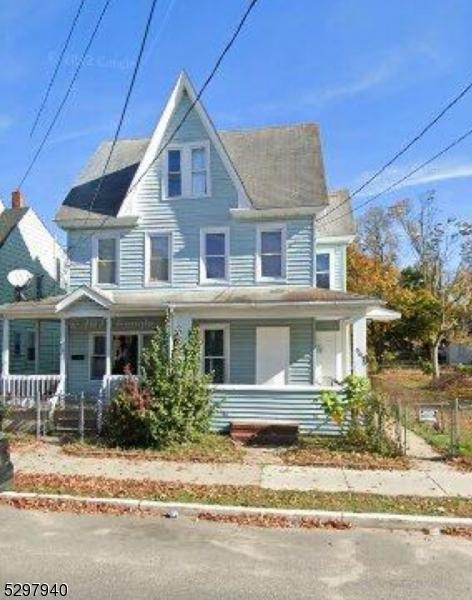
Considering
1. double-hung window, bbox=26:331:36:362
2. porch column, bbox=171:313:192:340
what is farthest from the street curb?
double-hung window, bbox=26:331:36:362

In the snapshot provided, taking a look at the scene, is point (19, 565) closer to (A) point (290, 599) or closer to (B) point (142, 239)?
(A) point (290, 599)

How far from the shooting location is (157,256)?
20.3 m

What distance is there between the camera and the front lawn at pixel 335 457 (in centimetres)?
1217

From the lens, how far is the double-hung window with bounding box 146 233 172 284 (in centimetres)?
2020

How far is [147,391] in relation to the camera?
47.0 feet

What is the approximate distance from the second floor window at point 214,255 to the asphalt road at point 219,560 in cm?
Result: 1191

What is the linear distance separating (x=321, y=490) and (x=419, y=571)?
3587 millimetres

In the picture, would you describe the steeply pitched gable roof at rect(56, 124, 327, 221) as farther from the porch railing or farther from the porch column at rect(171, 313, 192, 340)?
the porch railing

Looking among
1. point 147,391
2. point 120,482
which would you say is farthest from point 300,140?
point 120,482

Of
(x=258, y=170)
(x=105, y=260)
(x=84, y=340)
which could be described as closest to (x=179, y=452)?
(x=84, y=340)

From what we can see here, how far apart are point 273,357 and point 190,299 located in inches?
117

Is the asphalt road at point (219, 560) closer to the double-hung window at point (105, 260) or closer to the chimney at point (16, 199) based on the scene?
the double-hung window at point (105, 260)

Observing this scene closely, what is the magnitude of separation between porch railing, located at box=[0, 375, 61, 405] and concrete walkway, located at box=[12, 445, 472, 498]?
5.21 meters

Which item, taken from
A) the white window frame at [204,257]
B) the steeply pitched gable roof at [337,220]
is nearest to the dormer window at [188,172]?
the white window frame at [204,257]
